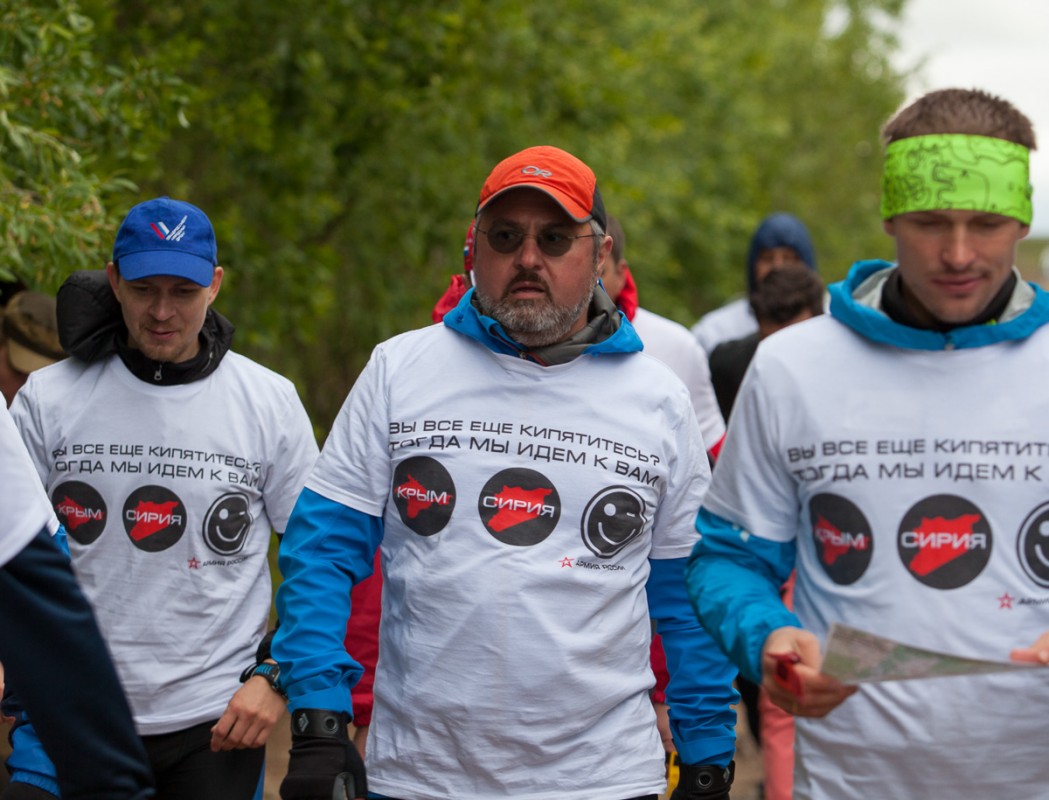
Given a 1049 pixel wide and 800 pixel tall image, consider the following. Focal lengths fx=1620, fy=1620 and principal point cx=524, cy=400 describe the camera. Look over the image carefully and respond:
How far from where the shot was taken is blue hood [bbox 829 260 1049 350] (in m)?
3.27

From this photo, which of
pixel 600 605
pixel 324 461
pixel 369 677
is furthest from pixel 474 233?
pixel 369 677

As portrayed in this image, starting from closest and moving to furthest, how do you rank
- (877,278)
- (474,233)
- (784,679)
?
(784,679) < (877,278) < (474,233)

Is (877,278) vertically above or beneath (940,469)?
above

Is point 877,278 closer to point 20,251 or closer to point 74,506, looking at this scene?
point 74,506

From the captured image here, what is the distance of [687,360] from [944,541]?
143 inches

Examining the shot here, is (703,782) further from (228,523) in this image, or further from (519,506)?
(228,523)

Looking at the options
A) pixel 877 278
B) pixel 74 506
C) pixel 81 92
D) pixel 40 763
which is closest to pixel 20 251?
pixel 81 92

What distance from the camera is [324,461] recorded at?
12.9 feet

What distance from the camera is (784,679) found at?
309cm

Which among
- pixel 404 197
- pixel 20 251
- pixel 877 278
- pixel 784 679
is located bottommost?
pixel 784 679

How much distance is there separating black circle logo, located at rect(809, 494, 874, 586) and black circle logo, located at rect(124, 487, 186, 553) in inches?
85.1

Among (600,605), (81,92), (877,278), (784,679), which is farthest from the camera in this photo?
(81,92)

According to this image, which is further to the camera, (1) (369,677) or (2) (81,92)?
(2) (81,92)

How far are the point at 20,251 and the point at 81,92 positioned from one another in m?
1.05
